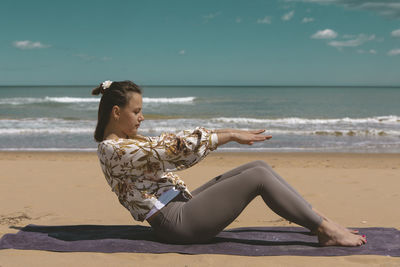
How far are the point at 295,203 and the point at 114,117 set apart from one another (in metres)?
1.46

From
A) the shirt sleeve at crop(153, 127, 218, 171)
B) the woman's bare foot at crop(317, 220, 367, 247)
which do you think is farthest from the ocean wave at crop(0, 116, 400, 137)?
the shirt sleeve at crop(153, 127, 218, 171)

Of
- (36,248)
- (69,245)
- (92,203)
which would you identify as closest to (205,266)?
(69,245)

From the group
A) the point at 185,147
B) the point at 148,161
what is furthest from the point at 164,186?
the point at 185,147

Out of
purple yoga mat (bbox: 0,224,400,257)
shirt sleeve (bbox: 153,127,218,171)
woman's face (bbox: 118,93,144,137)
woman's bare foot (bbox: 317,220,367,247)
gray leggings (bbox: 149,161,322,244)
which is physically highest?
woman's face (bbox: 118,93,144,137)

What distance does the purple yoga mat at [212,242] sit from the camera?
323 cm

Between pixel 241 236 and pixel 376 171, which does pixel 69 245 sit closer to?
pixel 241 236

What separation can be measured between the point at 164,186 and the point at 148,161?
0.33 meters

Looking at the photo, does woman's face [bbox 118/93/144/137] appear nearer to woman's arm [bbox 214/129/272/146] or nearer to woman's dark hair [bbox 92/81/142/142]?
woman's dark hair [bbox 92/81/142/142]

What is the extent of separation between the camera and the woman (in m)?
2.88

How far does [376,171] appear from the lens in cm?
759

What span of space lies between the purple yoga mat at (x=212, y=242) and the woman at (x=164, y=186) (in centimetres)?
20

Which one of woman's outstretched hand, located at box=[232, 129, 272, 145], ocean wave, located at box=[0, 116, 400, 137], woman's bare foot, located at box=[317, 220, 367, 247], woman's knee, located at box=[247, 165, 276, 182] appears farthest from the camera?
ocean wave, located at box=[0, 116, 400, 137]

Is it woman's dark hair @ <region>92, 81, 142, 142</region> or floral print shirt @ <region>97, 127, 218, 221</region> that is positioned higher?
woman's dark hair @ <region>92, 81, 142, 142</region>

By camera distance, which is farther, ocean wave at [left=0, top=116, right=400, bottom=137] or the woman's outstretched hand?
ocean wave at [left=0, top=116, right=400, bottom=137]
